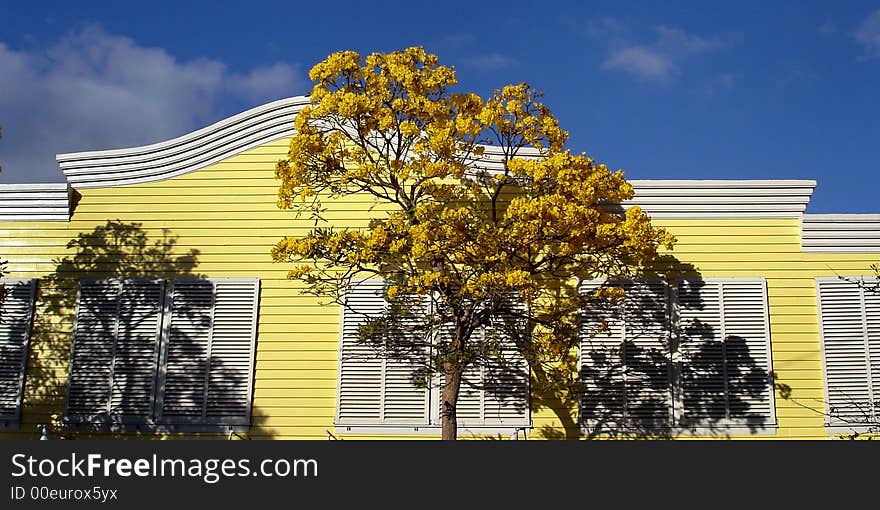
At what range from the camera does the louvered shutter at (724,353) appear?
52.6 ft

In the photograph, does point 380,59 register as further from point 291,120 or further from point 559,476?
point 559,476

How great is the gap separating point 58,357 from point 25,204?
2973mm

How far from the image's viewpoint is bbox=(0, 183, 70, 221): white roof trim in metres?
17.0

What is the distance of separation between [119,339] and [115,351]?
22cm

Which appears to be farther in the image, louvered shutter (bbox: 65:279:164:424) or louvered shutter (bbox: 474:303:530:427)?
louvered shutter (bbox: 65:279:164:424)

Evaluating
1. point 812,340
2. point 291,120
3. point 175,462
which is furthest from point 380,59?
point 812,340

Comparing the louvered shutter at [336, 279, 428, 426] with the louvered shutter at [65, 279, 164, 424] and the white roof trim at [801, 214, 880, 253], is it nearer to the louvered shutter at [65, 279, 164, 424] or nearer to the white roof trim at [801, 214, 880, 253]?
the louvered shutter at [65, 279, 164, 424]

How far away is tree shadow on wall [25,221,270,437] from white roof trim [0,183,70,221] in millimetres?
661

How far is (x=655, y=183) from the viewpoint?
16766 mm

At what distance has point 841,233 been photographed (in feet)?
55.2

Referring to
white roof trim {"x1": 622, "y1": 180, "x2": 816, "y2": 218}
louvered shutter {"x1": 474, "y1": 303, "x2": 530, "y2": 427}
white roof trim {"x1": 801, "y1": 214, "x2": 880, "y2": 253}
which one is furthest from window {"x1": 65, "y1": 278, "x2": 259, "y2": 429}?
white roof trim {"x1": 801, "y1": 214, "x2": 880, "y2": 253}

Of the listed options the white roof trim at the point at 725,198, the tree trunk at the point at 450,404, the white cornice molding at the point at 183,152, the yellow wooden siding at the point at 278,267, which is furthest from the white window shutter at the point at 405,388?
the white roof trim at the point at 725,198

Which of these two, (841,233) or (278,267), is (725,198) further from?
(278,267)

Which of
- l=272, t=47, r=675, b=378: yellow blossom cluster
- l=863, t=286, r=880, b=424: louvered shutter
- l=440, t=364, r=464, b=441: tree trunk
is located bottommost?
l=440, t=364, r=464, b=441: tree trunk
